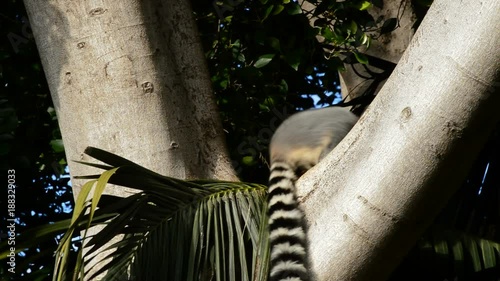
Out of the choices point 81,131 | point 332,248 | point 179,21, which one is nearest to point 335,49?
point 179,21

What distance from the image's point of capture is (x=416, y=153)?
6.56 feet

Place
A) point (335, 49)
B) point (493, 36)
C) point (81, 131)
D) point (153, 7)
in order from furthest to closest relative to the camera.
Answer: point (335, 49)
point (153, 7)
point (81, 131)
point (493, 36)

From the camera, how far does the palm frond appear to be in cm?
220

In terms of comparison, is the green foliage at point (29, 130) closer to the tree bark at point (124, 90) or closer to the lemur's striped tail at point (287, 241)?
the tree bark at point (124, 90)

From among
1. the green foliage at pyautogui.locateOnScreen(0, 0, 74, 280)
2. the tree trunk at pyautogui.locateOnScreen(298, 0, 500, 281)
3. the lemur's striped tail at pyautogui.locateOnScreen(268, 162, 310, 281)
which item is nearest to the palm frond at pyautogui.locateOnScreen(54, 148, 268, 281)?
the lemur's striped tail at pyautogui.locateOnScreen(268, 162, 310, 281)

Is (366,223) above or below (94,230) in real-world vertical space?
below

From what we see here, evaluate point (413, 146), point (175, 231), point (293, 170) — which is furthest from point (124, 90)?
point (413, 146)

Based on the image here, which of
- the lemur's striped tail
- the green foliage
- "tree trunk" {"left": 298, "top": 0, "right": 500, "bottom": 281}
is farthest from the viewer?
the green foliage

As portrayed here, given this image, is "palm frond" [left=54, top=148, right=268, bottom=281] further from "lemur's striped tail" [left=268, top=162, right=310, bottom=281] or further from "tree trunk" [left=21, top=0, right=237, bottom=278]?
"tree trunk" [left=21, top=0, right=237, bottom=278]

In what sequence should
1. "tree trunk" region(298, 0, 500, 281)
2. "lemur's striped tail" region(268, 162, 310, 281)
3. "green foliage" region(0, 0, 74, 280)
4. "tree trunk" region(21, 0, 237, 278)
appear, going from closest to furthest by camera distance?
"tree trunk" region(298, 0, 500, 281)
"lemur's striped tail" region(268, 162, 310, 281)
"tree trunk" region(21, 0, 237, 278)
"green foliage" region(0, 0, 74, 280)

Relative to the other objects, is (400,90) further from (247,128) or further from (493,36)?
(247,128)

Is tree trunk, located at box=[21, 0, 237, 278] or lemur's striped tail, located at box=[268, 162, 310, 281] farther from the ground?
tree trunk, located at box=[21, 0, 237, 278]

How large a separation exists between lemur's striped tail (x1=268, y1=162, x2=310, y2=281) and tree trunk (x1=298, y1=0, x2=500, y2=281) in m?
0.04

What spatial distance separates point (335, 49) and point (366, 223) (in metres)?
2.03
